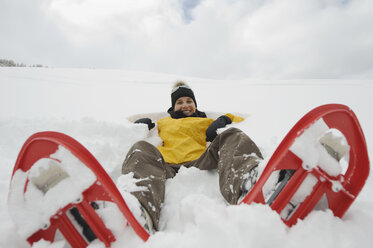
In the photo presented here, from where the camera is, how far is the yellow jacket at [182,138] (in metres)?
1.41

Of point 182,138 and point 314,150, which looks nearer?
point 314,150

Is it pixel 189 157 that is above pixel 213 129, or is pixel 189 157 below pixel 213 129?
below

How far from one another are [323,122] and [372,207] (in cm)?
34

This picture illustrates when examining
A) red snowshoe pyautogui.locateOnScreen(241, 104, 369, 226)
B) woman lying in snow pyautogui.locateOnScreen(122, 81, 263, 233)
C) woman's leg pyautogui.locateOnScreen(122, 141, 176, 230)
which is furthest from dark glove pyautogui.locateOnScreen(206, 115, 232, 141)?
red snowshoe pyautogui.locateOnScreen(241, 104, 369, 226)

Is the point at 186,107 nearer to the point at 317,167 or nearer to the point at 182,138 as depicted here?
the point at 182,138

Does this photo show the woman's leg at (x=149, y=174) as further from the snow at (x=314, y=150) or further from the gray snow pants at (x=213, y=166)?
the snow at (x=314, y=150)

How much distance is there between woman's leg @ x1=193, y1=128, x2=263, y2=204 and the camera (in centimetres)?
83

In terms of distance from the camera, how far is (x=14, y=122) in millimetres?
1775

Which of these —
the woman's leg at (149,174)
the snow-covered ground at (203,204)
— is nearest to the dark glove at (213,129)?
the snow-covered ground at (203,204)

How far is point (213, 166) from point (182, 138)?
1.31 ft

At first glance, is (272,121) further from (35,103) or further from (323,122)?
(35,103)

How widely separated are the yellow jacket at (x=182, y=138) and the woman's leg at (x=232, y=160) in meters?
0.17

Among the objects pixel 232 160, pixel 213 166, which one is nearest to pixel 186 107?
pixel 213 166

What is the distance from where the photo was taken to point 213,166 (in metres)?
1.23
